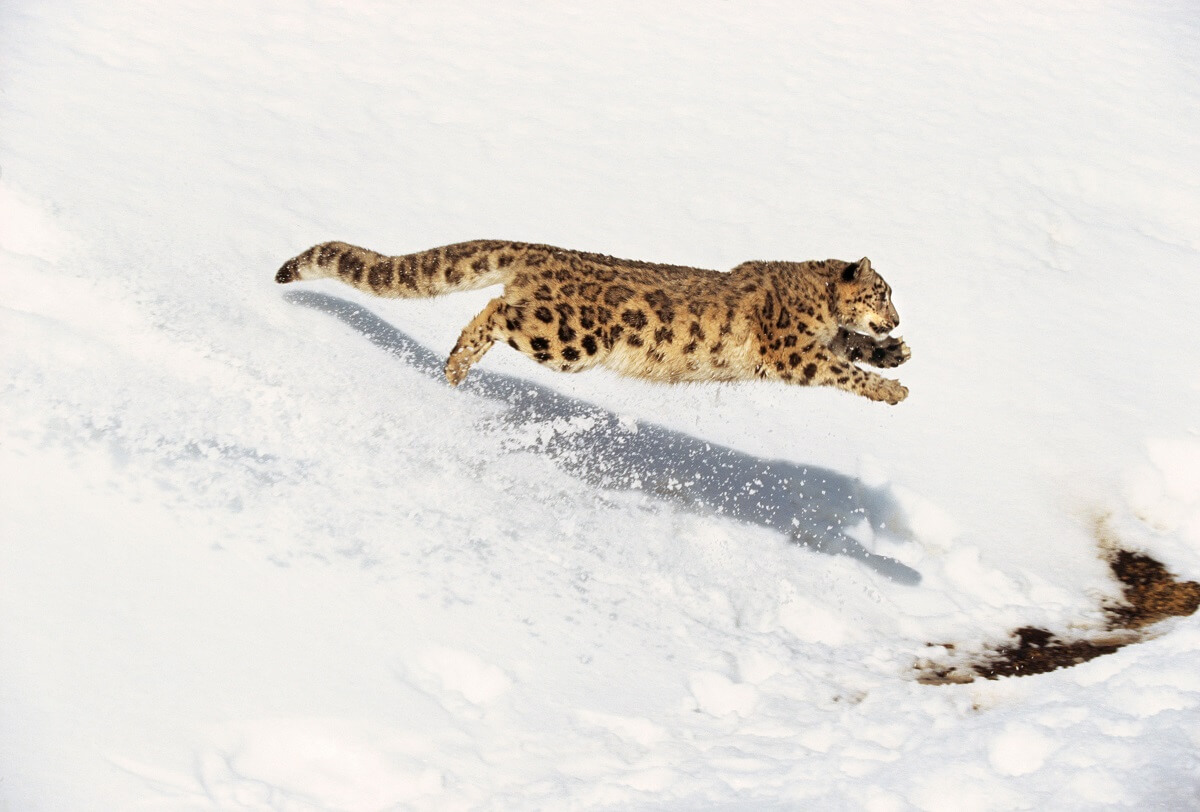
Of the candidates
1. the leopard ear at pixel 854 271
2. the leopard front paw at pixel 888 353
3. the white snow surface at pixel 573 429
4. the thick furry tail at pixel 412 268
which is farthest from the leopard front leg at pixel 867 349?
the thick furry tail at pixel 412 268

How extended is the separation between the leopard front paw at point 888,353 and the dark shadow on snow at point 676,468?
1087 millimetres

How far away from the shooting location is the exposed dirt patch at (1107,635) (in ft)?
22.2

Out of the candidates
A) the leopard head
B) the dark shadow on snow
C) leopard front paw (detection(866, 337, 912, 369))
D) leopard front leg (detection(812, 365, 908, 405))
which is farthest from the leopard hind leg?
leopard front paw (detection(866, 337, 912, 369))

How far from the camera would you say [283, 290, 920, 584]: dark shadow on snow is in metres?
8.22

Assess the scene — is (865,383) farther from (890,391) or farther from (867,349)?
(867,349)

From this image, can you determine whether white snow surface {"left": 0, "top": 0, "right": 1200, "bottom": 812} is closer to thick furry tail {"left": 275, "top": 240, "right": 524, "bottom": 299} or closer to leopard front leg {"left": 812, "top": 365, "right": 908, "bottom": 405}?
thick furry tail {"left": 275, "top": 240, "right": 524, "bottom": 299}

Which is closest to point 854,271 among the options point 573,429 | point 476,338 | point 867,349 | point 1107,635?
point 867,349

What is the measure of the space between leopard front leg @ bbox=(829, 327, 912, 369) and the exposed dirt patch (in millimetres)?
2295

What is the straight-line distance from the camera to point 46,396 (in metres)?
6.42

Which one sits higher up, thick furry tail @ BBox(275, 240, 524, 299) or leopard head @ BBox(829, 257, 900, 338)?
leopard head @ BBox(829, 257, 900, 338)

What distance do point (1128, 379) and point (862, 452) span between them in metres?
3.17

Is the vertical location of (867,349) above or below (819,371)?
above

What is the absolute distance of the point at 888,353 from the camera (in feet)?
27.7

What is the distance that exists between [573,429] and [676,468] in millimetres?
905
